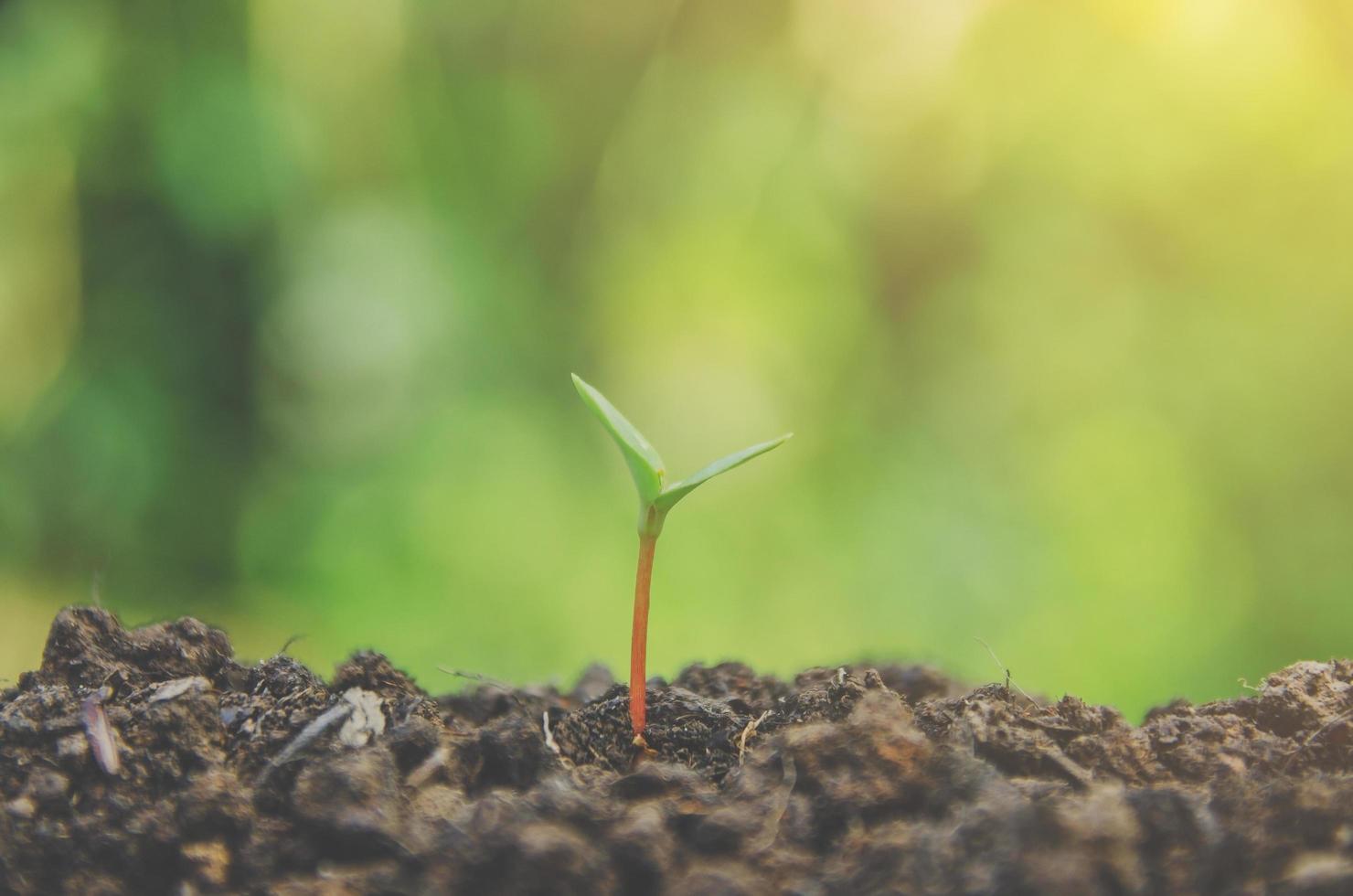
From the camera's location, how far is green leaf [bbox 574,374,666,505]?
27.3 inches

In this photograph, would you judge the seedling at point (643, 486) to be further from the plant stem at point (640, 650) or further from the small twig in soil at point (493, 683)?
the small twig in soil at point (493, 683)

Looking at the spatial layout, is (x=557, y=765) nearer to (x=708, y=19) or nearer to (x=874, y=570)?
(x=874, y=570)

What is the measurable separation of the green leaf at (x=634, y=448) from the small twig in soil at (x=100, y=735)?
36 cm

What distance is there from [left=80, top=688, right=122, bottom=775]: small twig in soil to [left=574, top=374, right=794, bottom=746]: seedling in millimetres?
318

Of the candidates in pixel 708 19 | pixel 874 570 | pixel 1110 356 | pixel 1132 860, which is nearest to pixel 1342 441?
pixel 1110 356

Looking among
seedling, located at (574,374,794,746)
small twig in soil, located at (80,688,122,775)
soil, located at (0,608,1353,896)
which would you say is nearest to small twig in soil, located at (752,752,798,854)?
soil, located at (0,608,1353,896)

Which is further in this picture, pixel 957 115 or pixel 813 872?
pixel 957 115

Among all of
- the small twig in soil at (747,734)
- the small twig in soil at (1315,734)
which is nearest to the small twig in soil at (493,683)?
the small twig in soil at (747,734)

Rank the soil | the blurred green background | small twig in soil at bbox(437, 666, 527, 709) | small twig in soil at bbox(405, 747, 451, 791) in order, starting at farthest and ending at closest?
the blurred green background → small twig in soil at bbox(437, 666, 527, 709) → small twig in soil at bbox(405, 747, 451, 791) → the soil

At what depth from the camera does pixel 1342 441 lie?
227 centimetres

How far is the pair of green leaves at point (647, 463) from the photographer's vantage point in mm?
690

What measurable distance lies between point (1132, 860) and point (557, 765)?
33 centimetres

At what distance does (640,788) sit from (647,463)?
194mm

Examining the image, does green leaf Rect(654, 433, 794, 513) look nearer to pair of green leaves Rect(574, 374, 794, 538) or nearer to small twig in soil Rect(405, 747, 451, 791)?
pair of green leaves Rect(574, 374, 794, 538)
